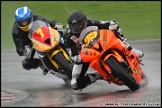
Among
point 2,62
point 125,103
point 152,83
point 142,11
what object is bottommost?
point 142,11

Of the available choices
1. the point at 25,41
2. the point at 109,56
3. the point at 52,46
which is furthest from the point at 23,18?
the point at 109,56

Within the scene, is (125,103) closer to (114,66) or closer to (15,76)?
(114,66)

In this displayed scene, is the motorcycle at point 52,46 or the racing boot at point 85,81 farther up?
the motorcycle at point 52,46

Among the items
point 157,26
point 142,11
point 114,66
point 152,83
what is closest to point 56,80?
point 152,83

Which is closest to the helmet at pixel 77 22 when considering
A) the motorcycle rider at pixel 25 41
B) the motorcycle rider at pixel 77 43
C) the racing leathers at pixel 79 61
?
the motorcycle rider at pixel 77 43

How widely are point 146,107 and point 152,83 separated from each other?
8.70 feet

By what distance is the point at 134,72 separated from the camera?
10070mm

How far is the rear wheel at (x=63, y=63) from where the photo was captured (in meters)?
10.8

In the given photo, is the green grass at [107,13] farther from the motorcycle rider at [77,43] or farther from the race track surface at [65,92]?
the motorcycle rider at [77,43]

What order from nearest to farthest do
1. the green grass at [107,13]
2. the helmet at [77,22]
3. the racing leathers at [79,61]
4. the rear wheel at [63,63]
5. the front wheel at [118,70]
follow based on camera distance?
the front wheel at [118,70]
the helmet at [77,22]
the racing leathers at [79,61]
the rear wheel at [63,63]
the green grass at [107,13]

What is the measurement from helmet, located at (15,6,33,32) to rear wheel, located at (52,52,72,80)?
3.14 ft

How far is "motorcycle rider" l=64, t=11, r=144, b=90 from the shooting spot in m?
10.2

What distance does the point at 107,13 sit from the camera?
2858 cm

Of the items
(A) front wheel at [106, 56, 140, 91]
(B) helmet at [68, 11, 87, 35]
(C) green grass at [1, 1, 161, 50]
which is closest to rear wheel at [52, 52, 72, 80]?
(B) helmet at [68, 11, 87, 35]
